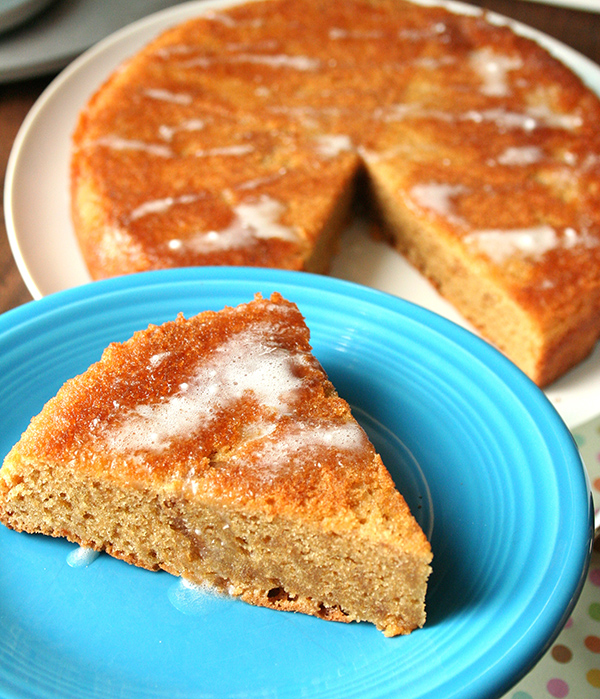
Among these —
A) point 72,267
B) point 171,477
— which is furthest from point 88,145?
point 171,477

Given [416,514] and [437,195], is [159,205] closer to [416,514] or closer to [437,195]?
[437,195]

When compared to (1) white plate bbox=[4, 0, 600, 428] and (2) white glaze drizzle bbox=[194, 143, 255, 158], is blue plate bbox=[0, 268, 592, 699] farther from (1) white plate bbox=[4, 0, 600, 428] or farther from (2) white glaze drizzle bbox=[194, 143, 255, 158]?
(2) white glaze drizzle bbox=[194, 143, 255, 158]

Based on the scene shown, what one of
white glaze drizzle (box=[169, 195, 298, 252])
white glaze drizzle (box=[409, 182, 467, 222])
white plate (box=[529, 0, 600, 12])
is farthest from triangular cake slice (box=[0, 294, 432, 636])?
white plate (box=[529, 0, 600, 12])

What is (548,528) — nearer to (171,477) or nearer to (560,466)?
(560,466)

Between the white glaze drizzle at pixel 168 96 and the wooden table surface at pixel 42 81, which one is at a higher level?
the white glaze drizzle at pixel 168 96

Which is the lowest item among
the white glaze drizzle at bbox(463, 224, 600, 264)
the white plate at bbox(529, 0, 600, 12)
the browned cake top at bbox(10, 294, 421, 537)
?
the white glaze drizzle at bbox(463, 224, 600, 264)

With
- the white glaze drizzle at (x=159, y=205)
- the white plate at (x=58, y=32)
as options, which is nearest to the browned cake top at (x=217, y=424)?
the white glaze drizzle at (x=159, y=205)

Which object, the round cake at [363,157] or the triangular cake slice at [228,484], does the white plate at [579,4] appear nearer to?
the round cake at [363,157]
